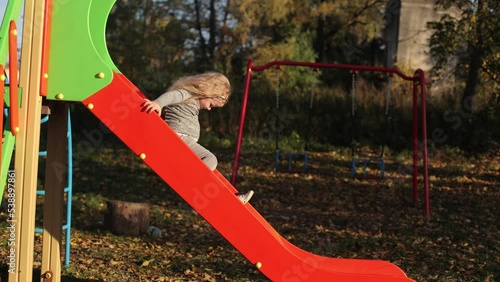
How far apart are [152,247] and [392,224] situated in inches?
134

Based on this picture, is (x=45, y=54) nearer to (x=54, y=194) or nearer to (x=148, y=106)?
(x=148, y=106)

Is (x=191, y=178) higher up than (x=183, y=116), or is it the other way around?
(x=183, y=116)

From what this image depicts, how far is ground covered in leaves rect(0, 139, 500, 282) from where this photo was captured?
6.33 meters

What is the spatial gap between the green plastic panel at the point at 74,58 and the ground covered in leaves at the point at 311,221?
83.7 inches

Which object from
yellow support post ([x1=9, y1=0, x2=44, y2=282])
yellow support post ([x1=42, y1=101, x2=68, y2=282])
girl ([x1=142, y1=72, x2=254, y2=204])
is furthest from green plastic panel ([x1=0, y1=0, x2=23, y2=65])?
girl ([x1=142, y1=72, x2=254, y2=204])

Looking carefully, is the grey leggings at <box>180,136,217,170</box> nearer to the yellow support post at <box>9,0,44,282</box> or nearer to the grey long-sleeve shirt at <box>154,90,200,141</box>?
the grey long-sleeve shirt at <box>154,90,200,141</box>

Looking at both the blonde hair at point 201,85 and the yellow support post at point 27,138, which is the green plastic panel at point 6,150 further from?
the blonde hair at point 201,85

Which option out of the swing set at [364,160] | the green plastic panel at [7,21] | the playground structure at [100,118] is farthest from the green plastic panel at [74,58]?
the swing set at [364,160]

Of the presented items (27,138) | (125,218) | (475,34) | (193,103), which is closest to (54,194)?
(27,138)

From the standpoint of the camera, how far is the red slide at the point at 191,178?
4.20 m

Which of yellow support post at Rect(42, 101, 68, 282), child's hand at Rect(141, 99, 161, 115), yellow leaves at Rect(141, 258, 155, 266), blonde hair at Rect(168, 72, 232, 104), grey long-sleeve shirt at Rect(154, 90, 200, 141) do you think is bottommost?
yellow leaves at Rect(141, 258, 155, 266)

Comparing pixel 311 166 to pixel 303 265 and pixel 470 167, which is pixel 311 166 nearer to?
pixel 470 167

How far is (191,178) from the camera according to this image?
4227 mm

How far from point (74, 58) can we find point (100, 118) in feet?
1.36
